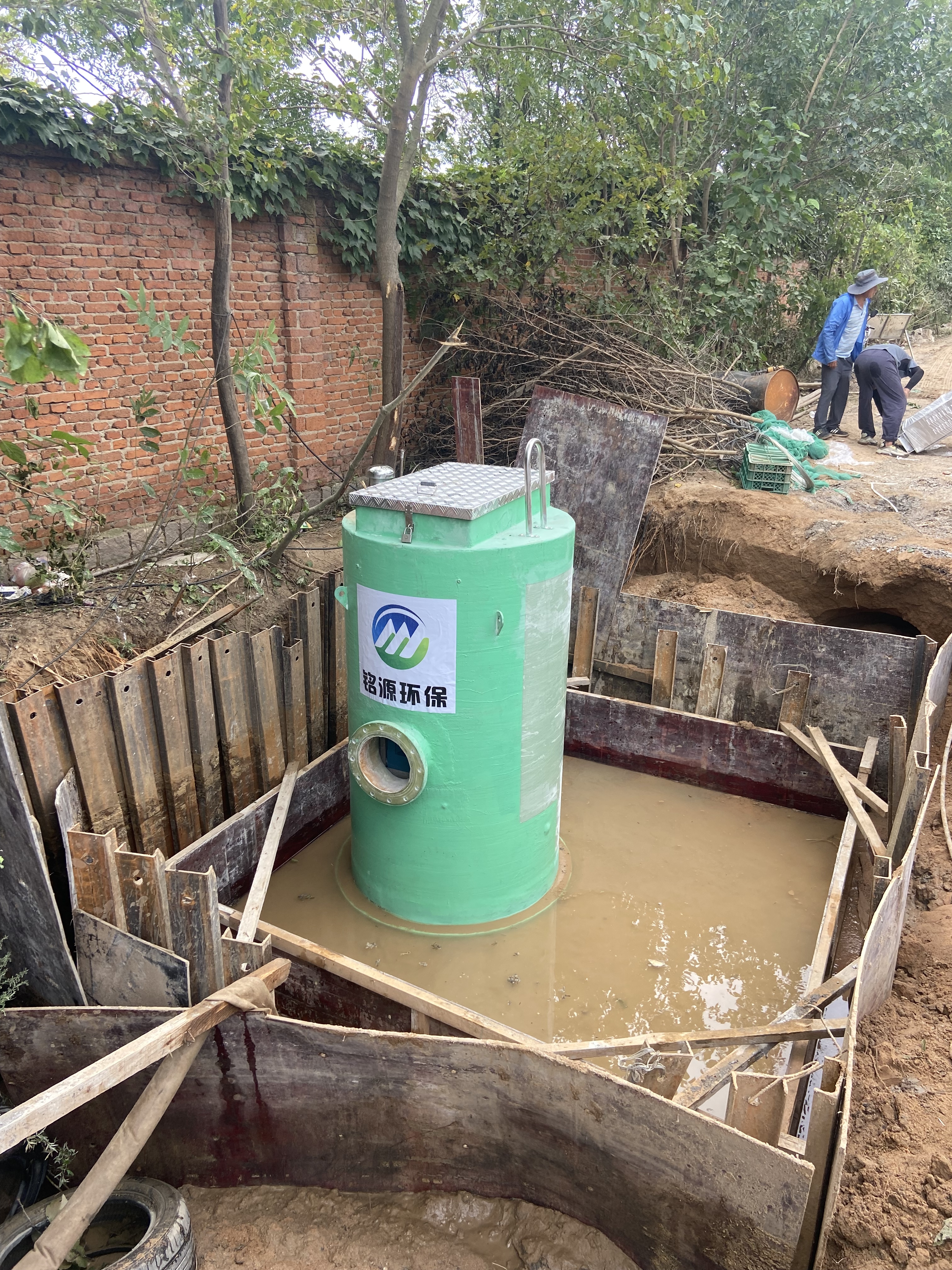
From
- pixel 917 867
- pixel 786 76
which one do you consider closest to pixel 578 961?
pixel 917 867

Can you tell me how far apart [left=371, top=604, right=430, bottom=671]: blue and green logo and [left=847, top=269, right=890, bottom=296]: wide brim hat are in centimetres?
823

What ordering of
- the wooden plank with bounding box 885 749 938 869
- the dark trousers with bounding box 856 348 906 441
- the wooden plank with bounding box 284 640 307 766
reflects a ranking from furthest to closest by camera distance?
the dark trousers with bounding box 856 348 906 441
the wooden plank with bounding box 284 640 307 766
the wooden plank with bounding box 885 749 938 869

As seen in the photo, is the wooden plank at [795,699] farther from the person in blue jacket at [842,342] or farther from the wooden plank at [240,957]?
the person in blue jacket at [842,342]

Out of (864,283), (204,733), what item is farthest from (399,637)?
(864,283)

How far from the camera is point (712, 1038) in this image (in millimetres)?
3273

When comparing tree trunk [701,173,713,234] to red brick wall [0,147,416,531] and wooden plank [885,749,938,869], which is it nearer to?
red brick wall [0,147,416,531]

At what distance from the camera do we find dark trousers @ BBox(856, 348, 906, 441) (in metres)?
9.62

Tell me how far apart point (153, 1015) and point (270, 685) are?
8.27ft

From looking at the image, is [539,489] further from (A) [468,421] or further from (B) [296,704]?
(B) [296,704]

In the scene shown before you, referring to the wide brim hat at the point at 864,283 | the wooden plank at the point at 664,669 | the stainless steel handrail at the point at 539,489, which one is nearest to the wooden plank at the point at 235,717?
the stainless steel handrail at the point at 539,489

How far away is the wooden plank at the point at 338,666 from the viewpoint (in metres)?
5.95

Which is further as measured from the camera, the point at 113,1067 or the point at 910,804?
the point at 910,804

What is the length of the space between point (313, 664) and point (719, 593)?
3628 mm

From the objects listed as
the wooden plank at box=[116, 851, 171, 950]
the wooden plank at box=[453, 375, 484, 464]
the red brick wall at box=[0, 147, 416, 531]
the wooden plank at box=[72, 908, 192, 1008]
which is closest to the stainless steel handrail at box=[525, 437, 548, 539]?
the wooden plank at box=[453, 375, 484, 464]
